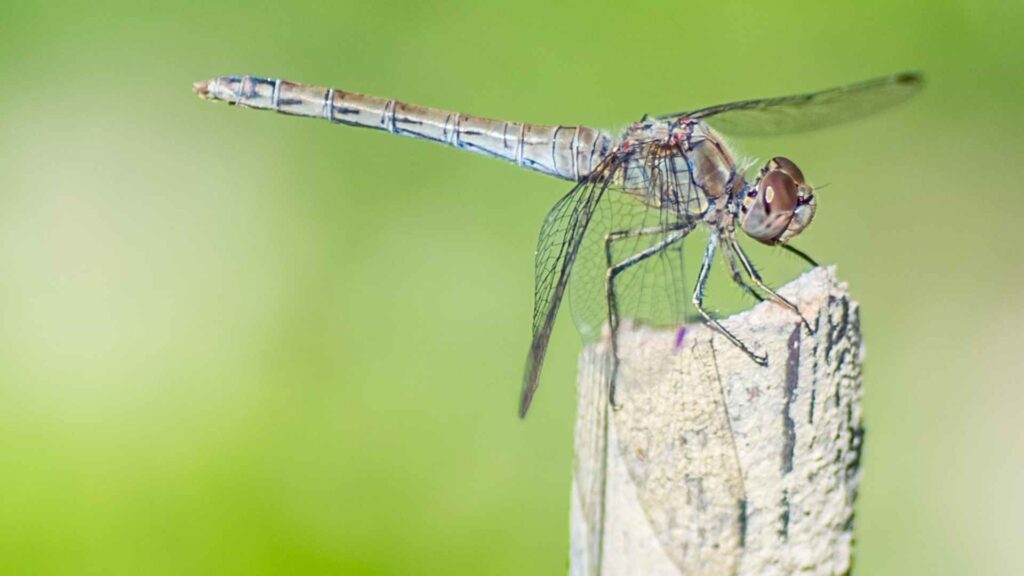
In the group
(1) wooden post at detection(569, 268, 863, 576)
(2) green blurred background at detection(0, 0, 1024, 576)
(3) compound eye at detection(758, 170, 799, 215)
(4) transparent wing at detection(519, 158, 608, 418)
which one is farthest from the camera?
(2) green blurred background at detection(0, 0, 1024, 576)

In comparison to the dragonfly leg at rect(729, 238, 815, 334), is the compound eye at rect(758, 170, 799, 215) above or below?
above

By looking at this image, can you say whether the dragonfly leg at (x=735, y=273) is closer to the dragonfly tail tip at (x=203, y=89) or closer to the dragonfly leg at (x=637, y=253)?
the dragonfly leg at (x=637, y=253)

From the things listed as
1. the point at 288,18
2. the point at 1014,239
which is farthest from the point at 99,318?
the point at 1014,239

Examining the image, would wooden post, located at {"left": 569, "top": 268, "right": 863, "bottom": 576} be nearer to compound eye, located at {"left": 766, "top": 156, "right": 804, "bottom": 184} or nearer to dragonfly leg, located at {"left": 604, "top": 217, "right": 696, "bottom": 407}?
dragonfly leg, located at {"left": 604, "top": 217, "right": 696, "bottom": 407}

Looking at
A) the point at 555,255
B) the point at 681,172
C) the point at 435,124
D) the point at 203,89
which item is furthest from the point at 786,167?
the point at 203,89

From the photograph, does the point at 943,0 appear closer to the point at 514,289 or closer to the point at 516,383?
the point at 514,289

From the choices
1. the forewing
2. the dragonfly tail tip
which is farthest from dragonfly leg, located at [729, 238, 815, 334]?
the dragonfly tail tip

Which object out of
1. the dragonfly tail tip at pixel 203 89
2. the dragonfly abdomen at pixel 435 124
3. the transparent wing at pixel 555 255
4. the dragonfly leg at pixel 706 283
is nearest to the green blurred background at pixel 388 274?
the dragonfly abdomen at pixel 435 124
